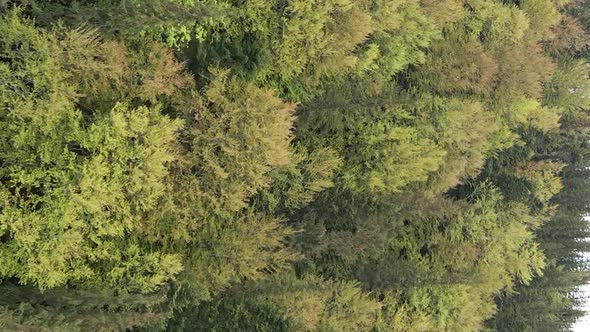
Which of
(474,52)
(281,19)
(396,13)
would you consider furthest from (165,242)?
(474,52)

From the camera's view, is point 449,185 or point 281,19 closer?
point 281,19

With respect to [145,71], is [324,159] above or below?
below

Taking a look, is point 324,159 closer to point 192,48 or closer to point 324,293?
point 324,293

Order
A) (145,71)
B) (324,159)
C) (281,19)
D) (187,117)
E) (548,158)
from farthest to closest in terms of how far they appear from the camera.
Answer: (548,158) → (324,159) → (281,19) → (187,117) → (145,71)

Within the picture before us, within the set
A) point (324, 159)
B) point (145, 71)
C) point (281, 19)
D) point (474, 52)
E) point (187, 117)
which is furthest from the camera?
point (474, 52)

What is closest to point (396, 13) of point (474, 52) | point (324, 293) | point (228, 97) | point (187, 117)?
point (474, 52)

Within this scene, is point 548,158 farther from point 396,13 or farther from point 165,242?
point 165,242

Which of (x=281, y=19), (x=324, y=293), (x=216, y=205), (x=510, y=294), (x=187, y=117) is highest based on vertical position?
(x=281, y=19)
